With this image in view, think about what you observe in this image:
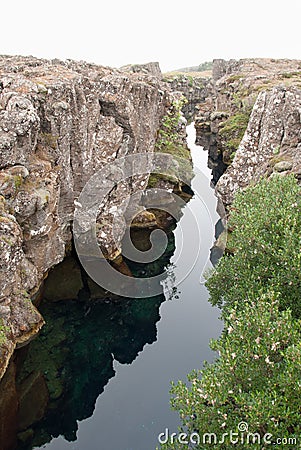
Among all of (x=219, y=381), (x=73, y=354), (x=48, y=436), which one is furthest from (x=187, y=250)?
(x=219, y=381)

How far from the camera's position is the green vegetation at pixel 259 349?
36.9ft

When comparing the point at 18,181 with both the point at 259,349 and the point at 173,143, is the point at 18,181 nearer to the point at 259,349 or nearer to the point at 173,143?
the point at 259,349

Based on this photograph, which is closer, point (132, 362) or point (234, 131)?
point (132, 362)

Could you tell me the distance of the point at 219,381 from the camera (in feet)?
42.8

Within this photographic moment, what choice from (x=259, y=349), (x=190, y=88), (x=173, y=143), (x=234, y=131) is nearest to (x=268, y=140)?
(x=234, y=131)

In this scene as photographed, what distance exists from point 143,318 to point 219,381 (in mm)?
17895

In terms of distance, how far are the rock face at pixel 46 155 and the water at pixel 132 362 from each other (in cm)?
440

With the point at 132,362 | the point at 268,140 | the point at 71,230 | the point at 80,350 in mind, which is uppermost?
the point at 268,140

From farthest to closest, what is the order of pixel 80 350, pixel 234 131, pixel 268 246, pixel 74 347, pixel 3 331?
1. pixel 234 131
2. pixel 74 347
3. pixel 80 350
4. pixel 3 331
5. pixel 268 246

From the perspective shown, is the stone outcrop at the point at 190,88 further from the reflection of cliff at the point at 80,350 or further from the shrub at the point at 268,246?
the shrub at the point at 268,246

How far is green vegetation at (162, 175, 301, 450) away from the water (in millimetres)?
7569

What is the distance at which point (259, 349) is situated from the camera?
1255 centimetres

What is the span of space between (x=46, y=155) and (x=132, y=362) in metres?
16.6

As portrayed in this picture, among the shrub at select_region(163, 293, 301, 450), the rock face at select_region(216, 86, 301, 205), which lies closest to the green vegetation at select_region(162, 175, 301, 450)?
the shrub at select_region(163, 293, 301, 450)
